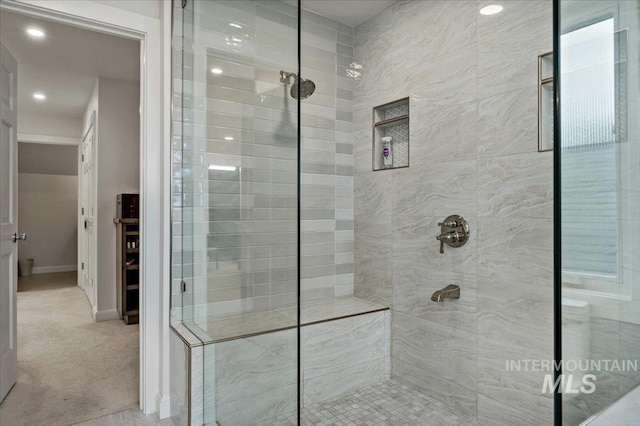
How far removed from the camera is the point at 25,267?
6250mm

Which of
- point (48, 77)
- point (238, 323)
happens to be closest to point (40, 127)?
point (48, 77)

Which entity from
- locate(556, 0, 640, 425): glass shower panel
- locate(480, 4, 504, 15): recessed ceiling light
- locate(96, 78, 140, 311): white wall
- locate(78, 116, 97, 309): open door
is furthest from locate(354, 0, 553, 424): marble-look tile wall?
locate(78, 116, 97, 309): open door

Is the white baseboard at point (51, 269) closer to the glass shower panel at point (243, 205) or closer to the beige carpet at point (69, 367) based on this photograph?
the beige carpet at point (69, 367)

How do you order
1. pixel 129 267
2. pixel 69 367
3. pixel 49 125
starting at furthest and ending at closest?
1. pixel 49 125
2. pixel 129 267
3. pixel 69 367

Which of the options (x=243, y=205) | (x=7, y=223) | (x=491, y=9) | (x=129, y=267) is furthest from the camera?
(x=129, y=267)

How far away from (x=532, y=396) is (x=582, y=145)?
1.51m

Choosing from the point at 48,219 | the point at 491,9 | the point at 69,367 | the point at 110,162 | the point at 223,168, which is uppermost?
the point at 491,9

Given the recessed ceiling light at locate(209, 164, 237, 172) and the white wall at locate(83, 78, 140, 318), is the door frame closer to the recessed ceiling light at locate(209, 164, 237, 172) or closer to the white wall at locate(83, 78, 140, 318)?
the recessed ceiling light at locate(209, 164, 237, 172)

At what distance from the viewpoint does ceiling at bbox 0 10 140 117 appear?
286 cm

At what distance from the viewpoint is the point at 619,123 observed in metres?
0.76

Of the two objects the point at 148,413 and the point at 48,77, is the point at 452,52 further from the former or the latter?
the point at 48,77

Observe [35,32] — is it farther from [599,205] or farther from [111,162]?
[599,205]

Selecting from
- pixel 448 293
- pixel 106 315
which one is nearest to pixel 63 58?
pixel 106 315

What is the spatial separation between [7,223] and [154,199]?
100 cm
